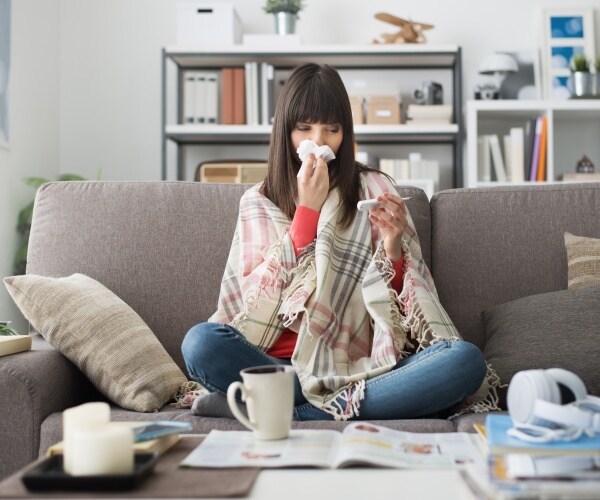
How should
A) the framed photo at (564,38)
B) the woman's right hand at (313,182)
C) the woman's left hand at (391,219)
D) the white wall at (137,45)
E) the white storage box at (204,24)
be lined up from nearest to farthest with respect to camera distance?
the woman's left hand at (391,219) → the woman's right hand at (313,182) → the white storage box at (204,24) → the framed photo at (564,38) → the white wall at (137,45)

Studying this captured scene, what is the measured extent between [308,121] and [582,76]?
7.77 feet

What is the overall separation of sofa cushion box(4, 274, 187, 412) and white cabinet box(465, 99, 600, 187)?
2.40 m

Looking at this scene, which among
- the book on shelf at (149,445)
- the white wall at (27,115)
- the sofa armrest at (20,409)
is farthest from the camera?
the white wall at (27,115)

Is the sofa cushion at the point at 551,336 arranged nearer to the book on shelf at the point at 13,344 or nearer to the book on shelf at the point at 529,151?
the book on shelf at the point at 13,344

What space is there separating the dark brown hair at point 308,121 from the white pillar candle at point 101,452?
3.85 ft

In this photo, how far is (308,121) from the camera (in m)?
2.09

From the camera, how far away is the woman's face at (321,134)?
2076 millimetres

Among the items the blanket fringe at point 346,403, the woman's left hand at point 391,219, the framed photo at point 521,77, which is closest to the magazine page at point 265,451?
the blanket fringe at point 346,403

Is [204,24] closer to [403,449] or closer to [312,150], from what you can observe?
[312,150]

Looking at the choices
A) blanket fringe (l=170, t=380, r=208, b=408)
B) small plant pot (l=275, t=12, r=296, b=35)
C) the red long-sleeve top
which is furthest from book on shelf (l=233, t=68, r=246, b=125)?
blanket fringe (l=170, t=380, r=208, b=408)

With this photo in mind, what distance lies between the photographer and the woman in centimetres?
167

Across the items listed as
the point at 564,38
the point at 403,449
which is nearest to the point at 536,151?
the point at 564,38

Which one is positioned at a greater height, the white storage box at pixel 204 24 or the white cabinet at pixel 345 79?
the white storage box at pixel 204 24

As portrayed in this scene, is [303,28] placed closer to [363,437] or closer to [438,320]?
[438,320]
